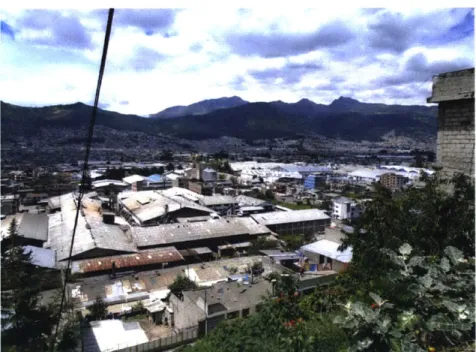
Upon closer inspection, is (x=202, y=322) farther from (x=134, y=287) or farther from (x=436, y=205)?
(x=436, y=205)

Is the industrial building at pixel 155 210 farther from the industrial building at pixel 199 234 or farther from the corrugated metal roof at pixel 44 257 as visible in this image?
the corrugated metal roof at pixel 44 257

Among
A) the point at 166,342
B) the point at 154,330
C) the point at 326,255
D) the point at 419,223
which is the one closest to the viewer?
the point at 419,223

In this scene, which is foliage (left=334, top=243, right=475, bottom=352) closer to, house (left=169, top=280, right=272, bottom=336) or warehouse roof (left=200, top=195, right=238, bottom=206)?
house (left=169, top=280, right=272, bottom=336)

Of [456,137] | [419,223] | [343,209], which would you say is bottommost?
[343,209]

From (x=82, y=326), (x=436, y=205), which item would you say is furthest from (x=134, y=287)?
(x=436, y=205)

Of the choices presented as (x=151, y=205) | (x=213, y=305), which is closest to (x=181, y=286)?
(x=213, y=305)

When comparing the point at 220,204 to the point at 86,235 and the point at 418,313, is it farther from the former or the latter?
the point at 418,313

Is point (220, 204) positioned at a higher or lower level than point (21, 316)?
lower

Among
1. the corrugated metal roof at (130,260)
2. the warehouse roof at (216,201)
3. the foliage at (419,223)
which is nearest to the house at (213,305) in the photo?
the foliage at (419,223)
